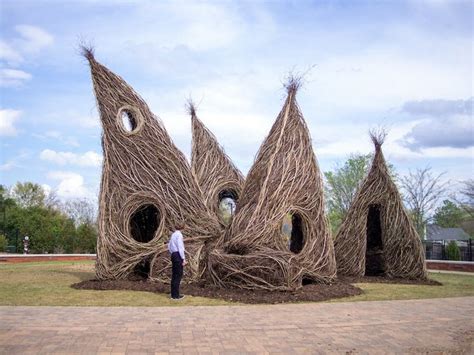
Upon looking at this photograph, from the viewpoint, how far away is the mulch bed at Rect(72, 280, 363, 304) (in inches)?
369

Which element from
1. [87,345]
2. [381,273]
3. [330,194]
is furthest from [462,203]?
[87,345]

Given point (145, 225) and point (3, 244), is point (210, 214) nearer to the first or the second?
point (145, 225)

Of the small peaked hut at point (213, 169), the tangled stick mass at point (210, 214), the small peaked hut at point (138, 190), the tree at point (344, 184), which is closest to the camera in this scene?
the tangled stick mass at point (210, 214)

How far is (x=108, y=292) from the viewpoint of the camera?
10438 millimetres

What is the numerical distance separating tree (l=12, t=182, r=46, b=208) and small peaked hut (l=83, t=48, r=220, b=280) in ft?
138

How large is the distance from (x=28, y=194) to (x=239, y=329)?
164 feet

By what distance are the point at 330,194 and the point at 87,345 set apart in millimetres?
37698

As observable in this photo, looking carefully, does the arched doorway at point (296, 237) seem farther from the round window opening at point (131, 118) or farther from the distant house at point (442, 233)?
the distant house at point (442, 233)

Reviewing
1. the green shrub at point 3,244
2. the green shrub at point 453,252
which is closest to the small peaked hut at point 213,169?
the green shrub at point 453,252

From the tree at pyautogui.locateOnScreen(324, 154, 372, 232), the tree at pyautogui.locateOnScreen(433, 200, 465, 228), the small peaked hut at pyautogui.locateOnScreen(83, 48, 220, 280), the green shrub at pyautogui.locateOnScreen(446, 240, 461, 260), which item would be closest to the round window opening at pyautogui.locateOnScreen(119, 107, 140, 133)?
the small peaked hut at pyautogui.locateOnScreen(83, 48, 220, 280)

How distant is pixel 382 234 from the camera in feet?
47.8

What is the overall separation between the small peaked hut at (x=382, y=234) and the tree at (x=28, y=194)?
43162mm

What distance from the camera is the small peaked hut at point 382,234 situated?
14.0 meters

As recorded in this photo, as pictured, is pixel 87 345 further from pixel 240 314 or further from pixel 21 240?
pixel 21 240
